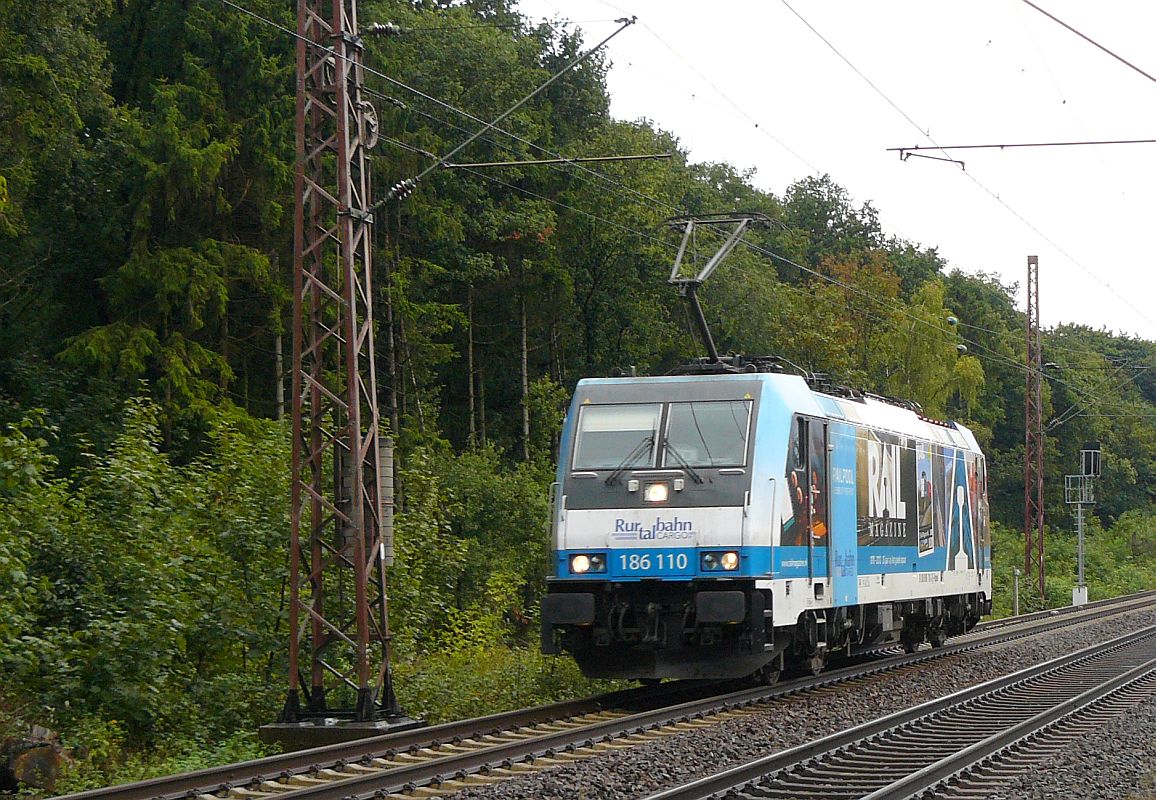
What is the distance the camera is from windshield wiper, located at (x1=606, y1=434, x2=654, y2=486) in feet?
54.8

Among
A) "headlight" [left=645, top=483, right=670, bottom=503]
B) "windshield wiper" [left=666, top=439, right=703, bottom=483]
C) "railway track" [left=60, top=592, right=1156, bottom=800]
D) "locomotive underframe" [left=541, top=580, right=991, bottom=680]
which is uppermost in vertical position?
"windshield wiper" [left=666, top=439, right=703, bottom=483]

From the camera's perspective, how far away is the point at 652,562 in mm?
16297

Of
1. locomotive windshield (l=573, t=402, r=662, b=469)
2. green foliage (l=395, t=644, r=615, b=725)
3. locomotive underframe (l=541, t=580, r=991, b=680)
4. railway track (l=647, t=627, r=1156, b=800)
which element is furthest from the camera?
locomotive windshield (l=573, t=402, r=662, b=469)

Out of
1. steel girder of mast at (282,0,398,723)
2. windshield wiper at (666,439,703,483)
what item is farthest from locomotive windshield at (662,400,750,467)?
steel girder of mast at (282,0,398,723)

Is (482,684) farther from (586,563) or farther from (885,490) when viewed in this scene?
(885,490)

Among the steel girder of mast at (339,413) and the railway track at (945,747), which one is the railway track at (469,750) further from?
the railway track at (945,747)

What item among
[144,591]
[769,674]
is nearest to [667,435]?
[769,674]

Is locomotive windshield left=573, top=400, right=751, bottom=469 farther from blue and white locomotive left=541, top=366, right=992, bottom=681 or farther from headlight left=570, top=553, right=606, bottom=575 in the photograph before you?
headlight left=570, top=553, right=606, bottom=575

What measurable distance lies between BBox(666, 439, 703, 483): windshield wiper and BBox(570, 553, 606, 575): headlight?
1.30m

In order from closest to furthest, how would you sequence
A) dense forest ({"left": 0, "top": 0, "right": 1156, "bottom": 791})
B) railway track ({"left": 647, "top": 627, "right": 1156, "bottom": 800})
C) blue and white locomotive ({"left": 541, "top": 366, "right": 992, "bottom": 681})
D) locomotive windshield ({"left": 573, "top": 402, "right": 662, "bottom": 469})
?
railway track ({"left": 647, "top": 627, "right": 1156, "bottom": 800}) < dense forest ({"left": 0, "top": 0, "right": 1156, "bottom": 791}) < blue and white locomotive ({"left": 541, "top": 366, "right": 992, "bottom": 681}) < locomotive windshield ({"left": 573, "top": 402, "right": 662, "bottom": 469})

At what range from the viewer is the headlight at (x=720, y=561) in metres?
16.0

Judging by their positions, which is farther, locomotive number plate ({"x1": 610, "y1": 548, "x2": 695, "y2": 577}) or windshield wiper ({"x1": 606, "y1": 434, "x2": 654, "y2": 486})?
windshield wiper ({"x1": 606, "y1": 434, "x2": 654, "y2": 486})

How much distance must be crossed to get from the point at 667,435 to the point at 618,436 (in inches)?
22.2

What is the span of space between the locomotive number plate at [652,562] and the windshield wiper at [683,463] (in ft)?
2.55
